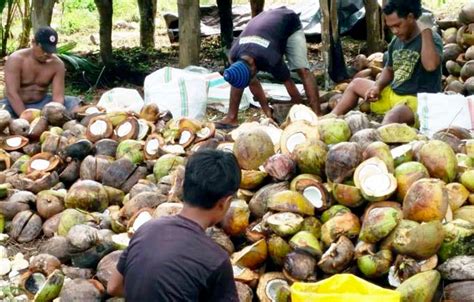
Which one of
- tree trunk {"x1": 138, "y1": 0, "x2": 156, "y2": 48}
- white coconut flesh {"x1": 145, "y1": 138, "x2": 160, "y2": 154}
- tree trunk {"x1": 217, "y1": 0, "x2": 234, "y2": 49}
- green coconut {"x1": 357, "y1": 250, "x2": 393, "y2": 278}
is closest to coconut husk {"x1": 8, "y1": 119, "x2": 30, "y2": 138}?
white coconut flesh {"x1": 145, "y1": 138, "x2": 160, "y2": 154}

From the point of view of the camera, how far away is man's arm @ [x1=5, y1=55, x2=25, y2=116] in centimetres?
661

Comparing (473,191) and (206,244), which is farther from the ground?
(206,244)

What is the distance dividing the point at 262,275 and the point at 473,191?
1125mm

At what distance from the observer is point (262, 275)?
3.62 meters

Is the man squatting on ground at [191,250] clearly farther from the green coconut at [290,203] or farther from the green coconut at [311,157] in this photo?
the green coconut at [311,157]

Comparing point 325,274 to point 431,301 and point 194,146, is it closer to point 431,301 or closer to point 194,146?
point 431,301

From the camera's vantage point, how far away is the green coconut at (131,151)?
4988 millimetres

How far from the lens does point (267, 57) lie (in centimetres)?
645

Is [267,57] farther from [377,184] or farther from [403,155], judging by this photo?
[377,184]

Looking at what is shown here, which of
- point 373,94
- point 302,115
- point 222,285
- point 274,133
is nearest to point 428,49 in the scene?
point 373,94

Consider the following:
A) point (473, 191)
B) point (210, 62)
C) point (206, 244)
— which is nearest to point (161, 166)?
point (473, 191)

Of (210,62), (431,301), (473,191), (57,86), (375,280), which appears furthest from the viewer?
(210,62)

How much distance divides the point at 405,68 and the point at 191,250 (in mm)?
3669

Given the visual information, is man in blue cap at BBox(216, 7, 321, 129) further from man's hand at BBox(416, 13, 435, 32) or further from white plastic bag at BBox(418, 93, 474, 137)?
white plastic bag at BBox(418, 93, 474, 137)
